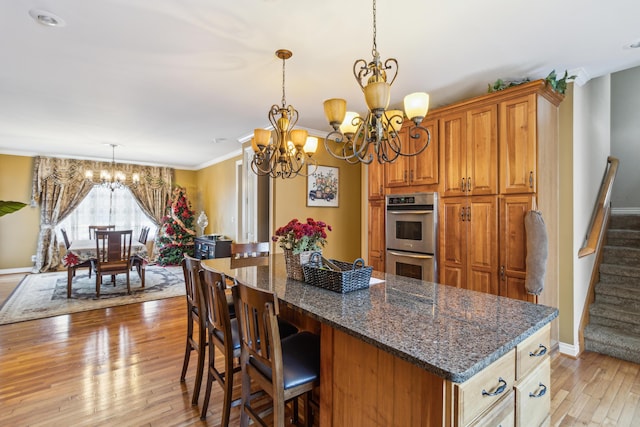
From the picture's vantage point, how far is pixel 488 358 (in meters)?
0.94

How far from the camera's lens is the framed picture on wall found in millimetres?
4555

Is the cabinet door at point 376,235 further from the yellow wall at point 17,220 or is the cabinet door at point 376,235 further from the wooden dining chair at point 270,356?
the yellow wall at point 17,220

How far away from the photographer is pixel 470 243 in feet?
9.54

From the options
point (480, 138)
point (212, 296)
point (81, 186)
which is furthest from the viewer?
point (81, 186)

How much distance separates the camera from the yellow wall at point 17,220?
624cm

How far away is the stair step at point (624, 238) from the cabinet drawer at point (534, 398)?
351cm

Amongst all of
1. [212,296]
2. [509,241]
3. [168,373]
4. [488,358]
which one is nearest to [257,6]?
[212,296]

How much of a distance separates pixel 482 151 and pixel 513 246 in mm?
886

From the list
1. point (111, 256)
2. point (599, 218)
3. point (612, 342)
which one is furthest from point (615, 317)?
point (111, 256)

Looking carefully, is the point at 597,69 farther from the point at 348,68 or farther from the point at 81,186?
the point at 81,186

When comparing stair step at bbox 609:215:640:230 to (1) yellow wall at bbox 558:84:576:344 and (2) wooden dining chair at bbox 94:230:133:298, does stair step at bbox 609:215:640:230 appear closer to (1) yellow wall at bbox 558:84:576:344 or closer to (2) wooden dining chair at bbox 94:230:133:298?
(1) yellow wall at bbox 558:84:576:344

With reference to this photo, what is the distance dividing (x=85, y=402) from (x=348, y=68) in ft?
10.6

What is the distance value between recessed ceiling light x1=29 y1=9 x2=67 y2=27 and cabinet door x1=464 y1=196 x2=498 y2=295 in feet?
11.3

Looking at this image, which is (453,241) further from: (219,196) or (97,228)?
(97,228)
